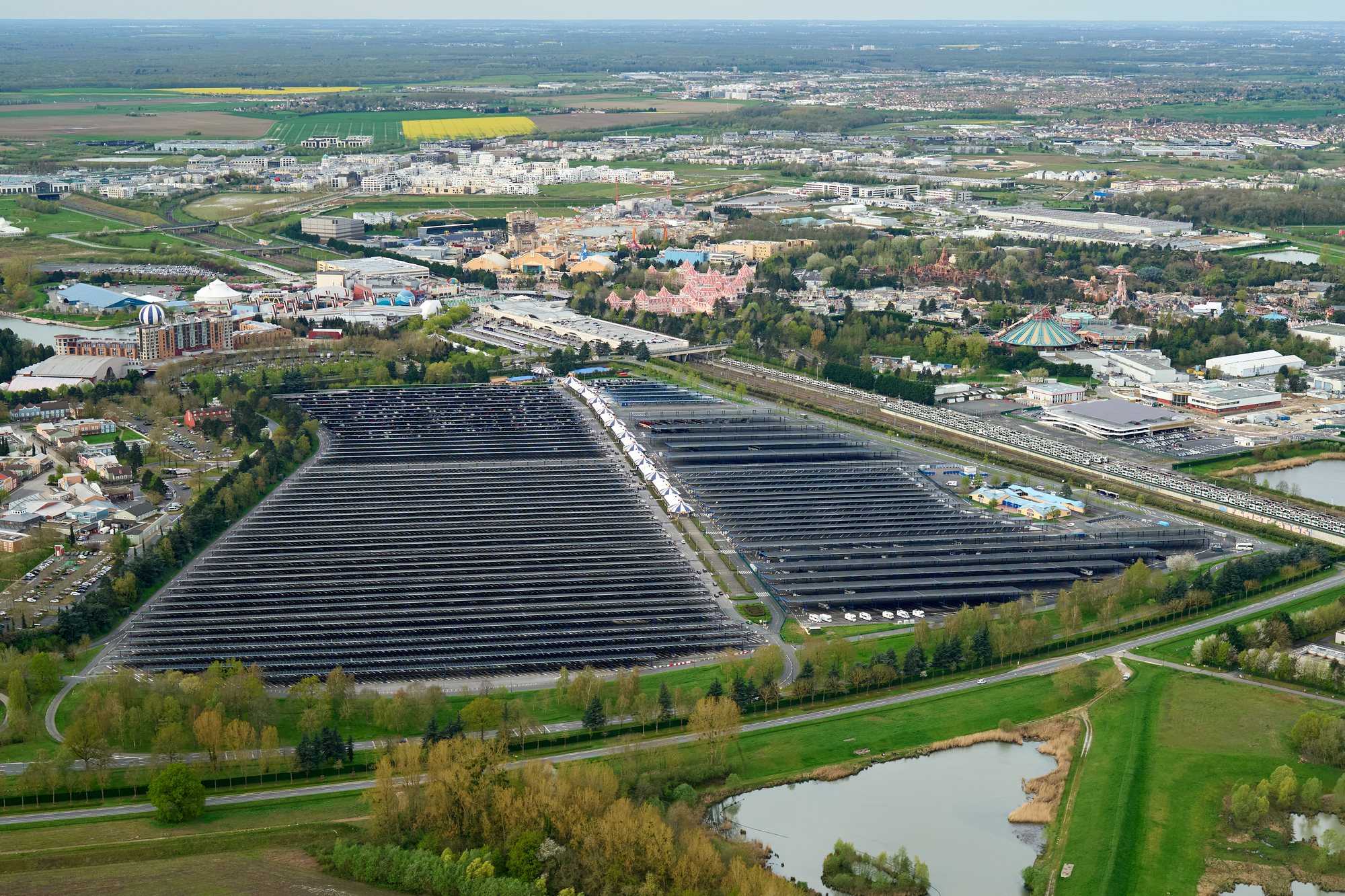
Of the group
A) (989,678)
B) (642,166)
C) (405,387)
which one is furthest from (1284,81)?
(989,678)

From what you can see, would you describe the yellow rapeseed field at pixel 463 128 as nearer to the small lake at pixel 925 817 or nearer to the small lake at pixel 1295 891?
the small lake at pixel 925 817

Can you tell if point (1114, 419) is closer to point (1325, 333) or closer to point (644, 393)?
point (644, 393)

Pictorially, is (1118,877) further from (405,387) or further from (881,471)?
(405,387)

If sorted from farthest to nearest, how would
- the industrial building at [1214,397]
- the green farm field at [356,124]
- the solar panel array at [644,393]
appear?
the green farm field at [356,124] → the industrial building at [1214,397] → the solar panel array at [644,393]

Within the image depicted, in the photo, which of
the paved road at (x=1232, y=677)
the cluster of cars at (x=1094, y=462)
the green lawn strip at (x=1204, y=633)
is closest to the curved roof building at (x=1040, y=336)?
the cluster of cars at (x=1094, y=462)

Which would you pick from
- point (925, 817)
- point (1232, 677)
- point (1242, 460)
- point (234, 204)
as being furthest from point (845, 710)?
point (234, 204)
